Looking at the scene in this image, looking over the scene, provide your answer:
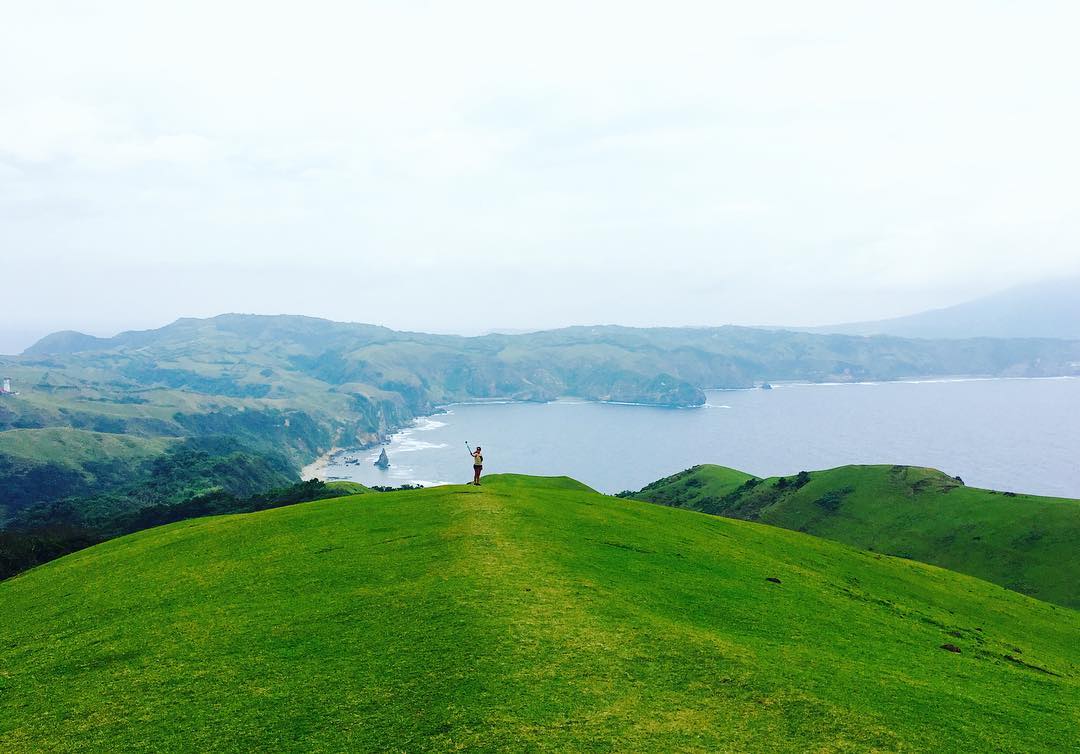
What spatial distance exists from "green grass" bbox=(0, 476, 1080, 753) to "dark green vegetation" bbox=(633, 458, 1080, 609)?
48.3 m

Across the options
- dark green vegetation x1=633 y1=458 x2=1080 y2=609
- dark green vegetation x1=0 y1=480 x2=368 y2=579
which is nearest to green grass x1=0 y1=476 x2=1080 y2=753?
dark green vegetation x1=633 y1=458 x2=1080 y2=609

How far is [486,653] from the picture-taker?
48.9 ft

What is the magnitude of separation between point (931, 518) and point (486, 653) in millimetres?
91227

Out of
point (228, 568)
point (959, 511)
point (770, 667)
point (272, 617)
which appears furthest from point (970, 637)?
point (959, 511)

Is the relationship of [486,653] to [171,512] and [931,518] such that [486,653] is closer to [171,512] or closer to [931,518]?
[931,518]

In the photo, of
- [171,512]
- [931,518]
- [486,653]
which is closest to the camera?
[486,653]

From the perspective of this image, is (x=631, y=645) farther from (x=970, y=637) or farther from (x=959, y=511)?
(x=959, y=511)

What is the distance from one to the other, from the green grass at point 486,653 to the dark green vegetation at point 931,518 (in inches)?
1901

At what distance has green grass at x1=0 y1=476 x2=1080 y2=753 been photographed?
1290 cm

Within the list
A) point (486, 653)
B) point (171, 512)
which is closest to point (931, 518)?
point (486, 653)

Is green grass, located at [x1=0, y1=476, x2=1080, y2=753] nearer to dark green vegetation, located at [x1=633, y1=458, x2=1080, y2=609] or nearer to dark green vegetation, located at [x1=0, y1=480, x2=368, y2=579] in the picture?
dark green vegetation, located at [x1=633, y1=458, x2=1080, y2=609]

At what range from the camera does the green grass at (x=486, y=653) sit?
12898 millimetres

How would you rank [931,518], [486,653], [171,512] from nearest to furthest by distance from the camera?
[486,653], [931,518], [171,512]

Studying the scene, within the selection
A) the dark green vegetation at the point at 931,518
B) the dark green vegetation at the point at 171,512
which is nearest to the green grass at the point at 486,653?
the dark green vegetation at the point at 931,518
